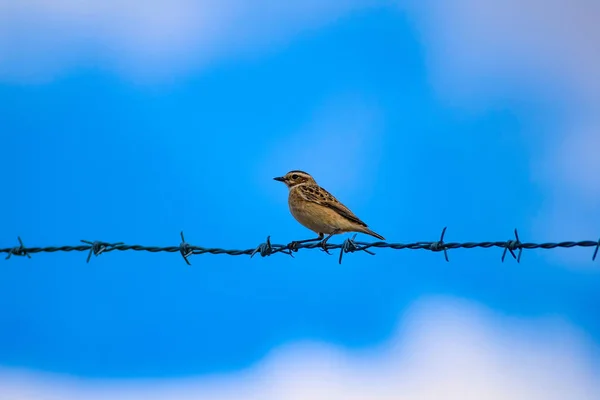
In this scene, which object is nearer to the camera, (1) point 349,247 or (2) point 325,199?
(1) point 349,247

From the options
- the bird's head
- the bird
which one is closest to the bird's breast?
the bird

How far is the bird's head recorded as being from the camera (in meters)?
14.8

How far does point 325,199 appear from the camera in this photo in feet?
44.4

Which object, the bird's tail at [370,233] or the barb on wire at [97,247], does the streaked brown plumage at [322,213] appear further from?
the barb on wire at [97,247]

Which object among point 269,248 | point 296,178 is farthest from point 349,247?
point 296,178

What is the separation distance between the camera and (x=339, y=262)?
9023 millimetres

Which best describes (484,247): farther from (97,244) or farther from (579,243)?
(97,244)

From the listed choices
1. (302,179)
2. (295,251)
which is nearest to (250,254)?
(295,251)

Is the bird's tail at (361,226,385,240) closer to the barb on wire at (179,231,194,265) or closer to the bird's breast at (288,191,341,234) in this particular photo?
the bird's breast at (288,191,341,234)

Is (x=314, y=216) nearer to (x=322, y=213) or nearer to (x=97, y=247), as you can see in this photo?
(x=322, y=213)

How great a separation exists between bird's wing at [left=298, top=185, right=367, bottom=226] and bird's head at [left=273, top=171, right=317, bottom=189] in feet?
1.83

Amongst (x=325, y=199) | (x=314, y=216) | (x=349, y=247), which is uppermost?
(x=325, y=199)

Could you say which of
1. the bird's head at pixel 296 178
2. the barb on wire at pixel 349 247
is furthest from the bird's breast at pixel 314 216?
the barb on wire at pixel 349 247

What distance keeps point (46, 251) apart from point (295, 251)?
10.3 ft
